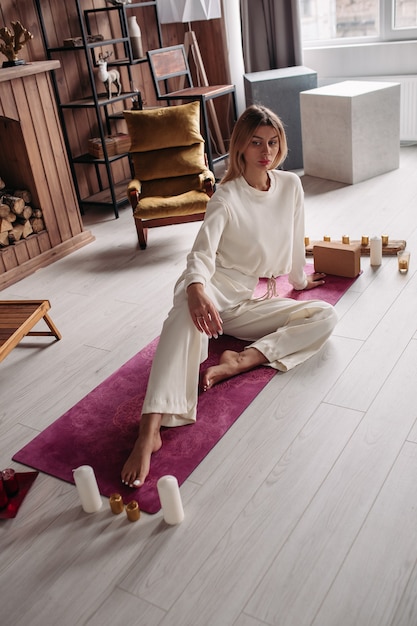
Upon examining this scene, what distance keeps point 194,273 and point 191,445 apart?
1.99 ft

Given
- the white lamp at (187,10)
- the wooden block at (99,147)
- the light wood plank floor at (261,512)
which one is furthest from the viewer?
the white lamp at (187,10)

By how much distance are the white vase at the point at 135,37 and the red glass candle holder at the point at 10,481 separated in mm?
3607

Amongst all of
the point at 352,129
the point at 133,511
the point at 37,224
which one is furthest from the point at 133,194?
the point at 133,511

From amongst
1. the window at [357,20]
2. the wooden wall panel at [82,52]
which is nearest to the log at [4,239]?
the wooden wall panel at [82,52]

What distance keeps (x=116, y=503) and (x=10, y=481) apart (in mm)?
369

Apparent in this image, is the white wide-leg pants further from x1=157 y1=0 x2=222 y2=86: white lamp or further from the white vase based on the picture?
x1=157 y1=0 x2=222 y2=86: white lamp

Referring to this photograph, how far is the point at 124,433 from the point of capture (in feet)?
7.41

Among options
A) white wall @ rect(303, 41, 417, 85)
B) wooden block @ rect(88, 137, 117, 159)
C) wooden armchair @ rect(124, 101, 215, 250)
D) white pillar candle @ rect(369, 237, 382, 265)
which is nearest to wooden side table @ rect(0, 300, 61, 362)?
wooden armchair @ rect(124, 101, 215, 250)

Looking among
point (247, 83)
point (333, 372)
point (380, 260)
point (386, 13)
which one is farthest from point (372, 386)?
point (386, 13)

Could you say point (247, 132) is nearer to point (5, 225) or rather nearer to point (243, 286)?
point (243, 286)

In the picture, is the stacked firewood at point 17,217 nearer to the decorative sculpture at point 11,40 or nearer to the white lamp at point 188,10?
the decorative sculpture at point 11,40

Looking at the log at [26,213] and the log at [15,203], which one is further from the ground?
the log at [15,203]

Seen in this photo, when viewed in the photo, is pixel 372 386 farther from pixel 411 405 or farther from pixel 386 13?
pixel 386 13

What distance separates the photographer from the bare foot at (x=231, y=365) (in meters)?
2.41
